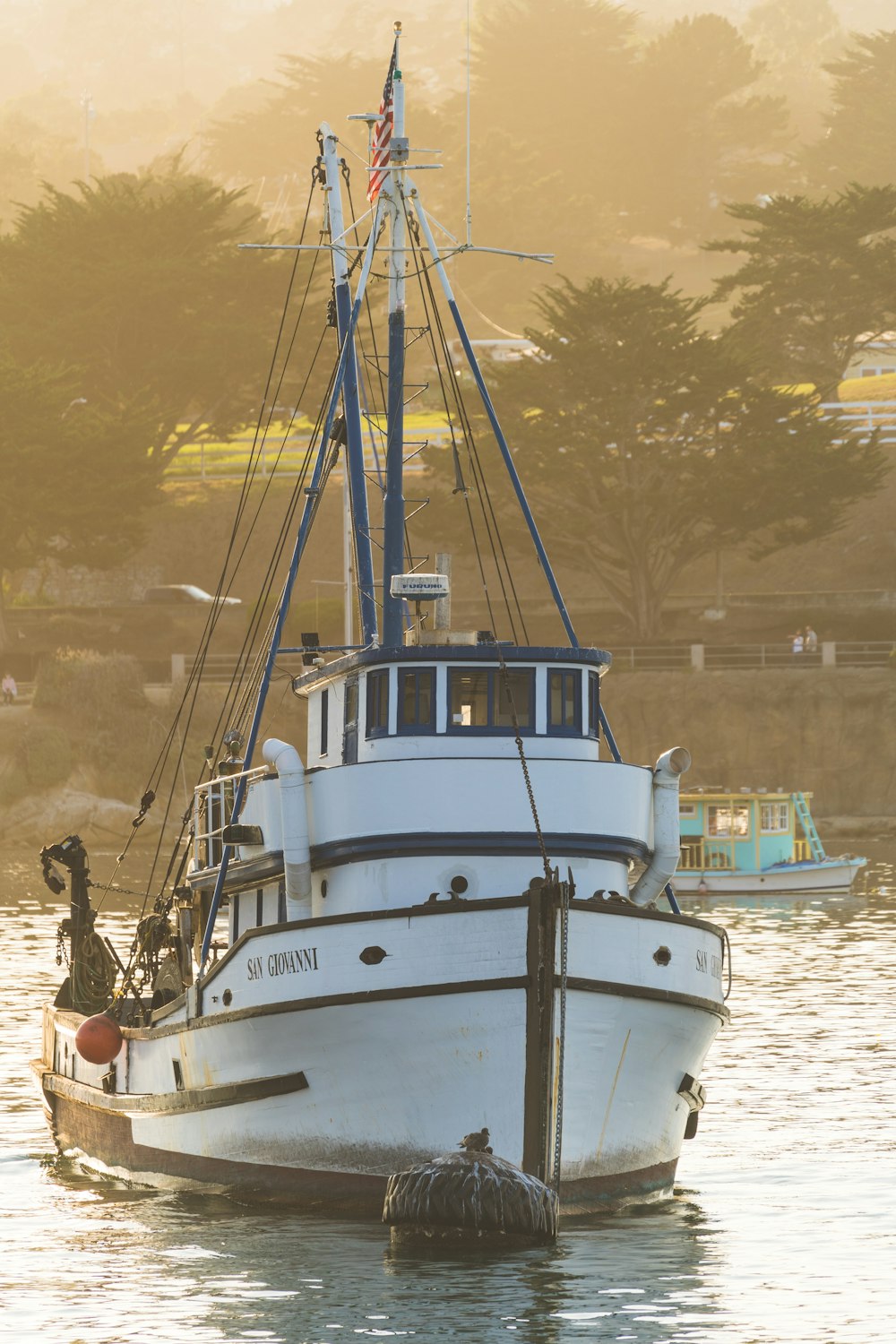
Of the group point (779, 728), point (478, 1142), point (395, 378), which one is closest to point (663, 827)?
point (478, 1142)

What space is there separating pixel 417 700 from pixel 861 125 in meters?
157

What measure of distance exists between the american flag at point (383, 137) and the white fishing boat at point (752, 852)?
38.8 m

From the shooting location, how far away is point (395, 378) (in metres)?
29.6

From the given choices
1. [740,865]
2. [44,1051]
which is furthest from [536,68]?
[44,1051]

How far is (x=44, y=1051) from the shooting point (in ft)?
114

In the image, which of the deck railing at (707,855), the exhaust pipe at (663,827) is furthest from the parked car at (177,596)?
the exhaust pipe at (663,827)

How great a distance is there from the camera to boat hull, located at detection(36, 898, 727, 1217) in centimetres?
2406

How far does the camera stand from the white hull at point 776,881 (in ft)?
219

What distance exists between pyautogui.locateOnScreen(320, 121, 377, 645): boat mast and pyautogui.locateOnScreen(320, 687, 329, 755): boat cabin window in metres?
1.24

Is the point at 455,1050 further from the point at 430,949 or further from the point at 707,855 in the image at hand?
the point at 707,855

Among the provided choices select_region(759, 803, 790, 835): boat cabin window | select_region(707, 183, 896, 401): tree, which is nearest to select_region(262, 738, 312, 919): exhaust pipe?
select_region(759, 803, 790, 835): boat cabin window

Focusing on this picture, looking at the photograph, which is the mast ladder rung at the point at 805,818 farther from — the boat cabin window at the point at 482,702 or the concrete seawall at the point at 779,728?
the boat cabin window at the point at 482,702

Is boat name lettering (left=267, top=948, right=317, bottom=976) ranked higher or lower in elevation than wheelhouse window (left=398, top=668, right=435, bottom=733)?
lower

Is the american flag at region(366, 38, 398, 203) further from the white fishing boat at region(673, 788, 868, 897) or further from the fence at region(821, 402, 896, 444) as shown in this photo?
the fence at region(821, 402, 896, 444)
